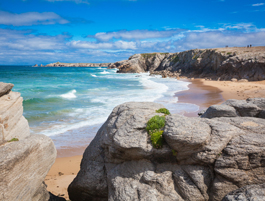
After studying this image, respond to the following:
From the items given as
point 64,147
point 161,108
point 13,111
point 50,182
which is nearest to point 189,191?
point 161,108

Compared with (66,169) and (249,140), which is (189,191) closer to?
(249,140)

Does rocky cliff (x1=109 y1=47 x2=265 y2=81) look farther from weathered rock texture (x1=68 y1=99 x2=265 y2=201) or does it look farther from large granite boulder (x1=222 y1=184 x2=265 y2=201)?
large granite boulder (x1=222 y1=184 x2=265 y2=201)

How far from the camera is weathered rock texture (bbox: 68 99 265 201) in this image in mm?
7184

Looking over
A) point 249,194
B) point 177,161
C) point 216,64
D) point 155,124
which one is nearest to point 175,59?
point 216,64

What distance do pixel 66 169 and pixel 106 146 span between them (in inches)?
174

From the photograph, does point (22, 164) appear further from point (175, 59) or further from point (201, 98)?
point (175, 59)

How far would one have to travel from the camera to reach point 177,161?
7.99m

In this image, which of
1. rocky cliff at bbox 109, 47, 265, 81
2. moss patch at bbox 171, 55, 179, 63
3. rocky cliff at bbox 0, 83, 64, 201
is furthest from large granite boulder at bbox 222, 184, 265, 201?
moss patch at bbox 171, 55, 179, 63

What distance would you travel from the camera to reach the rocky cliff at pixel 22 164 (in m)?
6.46

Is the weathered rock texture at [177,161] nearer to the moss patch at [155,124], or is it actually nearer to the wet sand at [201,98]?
the moss patch at [155,124]

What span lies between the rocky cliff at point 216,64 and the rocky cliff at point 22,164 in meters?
48.9

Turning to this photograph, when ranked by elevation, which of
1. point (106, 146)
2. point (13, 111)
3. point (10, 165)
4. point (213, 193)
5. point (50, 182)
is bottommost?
point (50, 182)

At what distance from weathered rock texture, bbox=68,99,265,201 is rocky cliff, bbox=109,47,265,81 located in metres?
44.8

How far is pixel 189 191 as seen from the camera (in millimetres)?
7316
